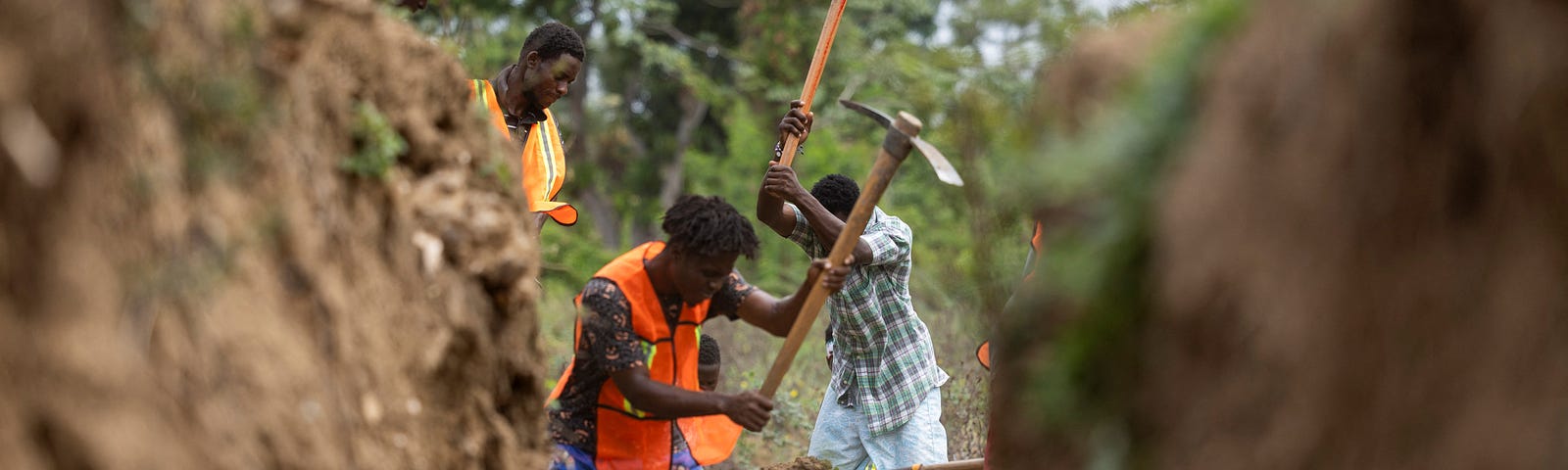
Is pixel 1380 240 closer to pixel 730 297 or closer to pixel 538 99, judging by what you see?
pixel 730 297

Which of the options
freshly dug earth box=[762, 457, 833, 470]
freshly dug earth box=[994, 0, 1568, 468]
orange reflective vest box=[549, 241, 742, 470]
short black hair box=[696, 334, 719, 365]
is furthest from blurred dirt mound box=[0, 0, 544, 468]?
short black hair box=[696, 334, 719, 365]

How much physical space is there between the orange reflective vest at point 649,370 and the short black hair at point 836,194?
3.49 ft

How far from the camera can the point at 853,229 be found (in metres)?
3.88

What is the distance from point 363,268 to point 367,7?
1.65 feet

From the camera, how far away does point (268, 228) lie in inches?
80.0

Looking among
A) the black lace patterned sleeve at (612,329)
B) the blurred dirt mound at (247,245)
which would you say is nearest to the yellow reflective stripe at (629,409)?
the black lace patterned sleeve at (612,329)

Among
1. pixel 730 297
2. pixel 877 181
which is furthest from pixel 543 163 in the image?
pixel 877 181

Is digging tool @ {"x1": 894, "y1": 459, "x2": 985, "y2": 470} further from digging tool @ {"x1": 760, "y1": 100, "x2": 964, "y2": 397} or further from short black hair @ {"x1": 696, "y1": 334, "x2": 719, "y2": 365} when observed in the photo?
short black hair @ {"x1": 696, "y1": 334, "x2": 719, "y2": 365}

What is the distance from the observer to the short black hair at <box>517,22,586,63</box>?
5.11 m

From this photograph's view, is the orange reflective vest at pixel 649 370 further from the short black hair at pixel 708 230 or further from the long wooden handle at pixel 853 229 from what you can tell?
the long wooden handle at pixel 853 229

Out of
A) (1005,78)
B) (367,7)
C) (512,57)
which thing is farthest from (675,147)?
(367,7)

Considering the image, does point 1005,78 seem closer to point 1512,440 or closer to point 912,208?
point 1512,440

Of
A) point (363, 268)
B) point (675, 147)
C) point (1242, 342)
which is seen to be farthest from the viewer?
point (675, 147)

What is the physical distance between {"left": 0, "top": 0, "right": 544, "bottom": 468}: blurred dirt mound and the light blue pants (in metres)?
2.87
